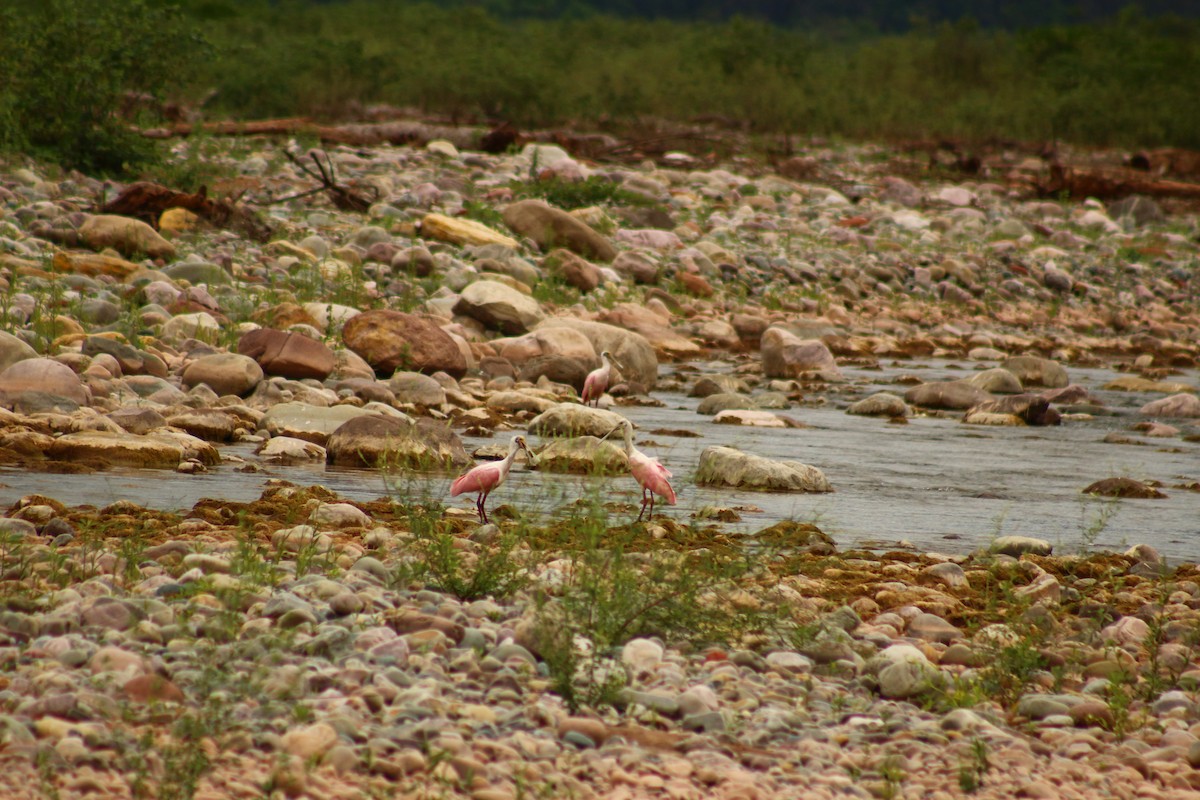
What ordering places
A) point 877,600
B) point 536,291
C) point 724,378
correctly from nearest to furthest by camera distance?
1. point 877,600
2. point 724,378
3. point 536,291

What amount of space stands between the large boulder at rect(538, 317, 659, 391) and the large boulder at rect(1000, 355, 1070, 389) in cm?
408

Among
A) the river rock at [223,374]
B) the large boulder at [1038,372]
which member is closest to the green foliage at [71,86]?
the river rock at [223,374]

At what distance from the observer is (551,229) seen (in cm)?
1553

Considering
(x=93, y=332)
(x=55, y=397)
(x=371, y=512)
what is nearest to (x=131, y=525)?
(x=371, y=512)

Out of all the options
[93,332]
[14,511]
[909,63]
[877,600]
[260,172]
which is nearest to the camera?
[877,600]

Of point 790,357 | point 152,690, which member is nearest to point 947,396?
point 790,357

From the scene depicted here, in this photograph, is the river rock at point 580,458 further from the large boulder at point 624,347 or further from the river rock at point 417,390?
the large boulder at point 624,347

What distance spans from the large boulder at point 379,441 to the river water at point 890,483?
151 millimetres

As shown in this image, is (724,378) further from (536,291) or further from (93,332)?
(93,332)

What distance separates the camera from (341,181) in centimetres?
1705

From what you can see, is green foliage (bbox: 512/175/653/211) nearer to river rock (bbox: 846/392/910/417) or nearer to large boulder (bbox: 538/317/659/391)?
large boulder (bbox: 538/317/659/391)

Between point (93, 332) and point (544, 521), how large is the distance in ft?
16.2

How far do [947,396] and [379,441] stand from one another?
20.2 ft

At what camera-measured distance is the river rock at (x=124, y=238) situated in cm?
1212
